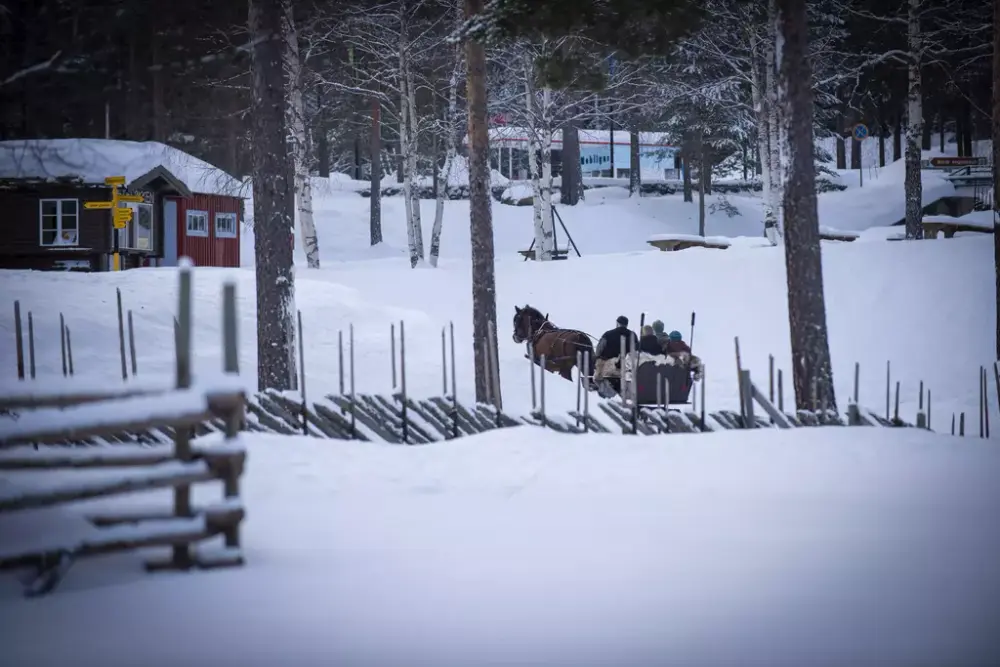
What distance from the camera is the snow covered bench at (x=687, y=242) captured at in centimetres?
3169

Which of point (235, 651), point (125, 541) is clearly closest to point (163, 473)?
point (125, 541)

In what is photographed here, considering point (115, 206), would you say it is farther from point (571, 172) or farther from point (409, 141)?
point (571, 172)

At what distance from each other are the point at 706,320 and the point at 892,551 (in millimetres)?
17365

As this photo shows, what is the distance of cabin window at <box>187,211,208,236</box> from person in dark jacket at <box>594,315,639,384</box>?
2046 cm

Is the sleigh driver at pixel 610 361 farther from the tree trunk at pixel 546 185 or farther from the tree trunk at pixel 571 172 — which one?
the tree trunk at pixel 571 172

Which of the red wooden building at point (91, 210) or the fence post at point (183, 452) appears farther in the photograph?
the red wooden building at point (91, 210)

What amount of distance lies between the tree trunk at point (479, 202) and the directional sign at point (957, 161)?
34.9 m

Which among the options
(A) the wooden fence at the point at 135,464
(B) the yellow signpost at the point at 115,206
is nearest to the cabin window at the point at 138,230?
(B) the yellow signpost at the point at 115,206

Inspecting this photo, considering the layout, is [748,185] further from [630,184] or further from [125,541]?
[125,541]

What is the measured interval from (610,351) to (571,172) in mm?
33400

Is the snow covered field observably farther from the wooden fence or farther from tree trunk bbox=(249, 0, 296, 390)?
tree trunk bbox=(249, 0, 296, 390)

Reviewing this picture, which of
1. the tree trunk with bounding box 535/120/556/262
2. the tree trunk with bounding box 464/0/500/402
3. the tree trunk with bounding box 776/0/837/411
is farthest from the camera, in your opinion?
the tree trunk with bounding box 535/120/556/262

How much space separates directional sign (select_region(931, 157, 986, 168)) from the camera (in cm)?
4484

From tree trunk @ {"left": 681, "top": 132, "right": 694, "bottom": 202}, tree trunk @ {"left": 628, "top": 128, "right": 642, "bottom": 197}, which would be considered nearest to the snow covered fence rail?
tree trunk @ {"left": 681, "top": 132, "right": 694, "bottom": 202}
